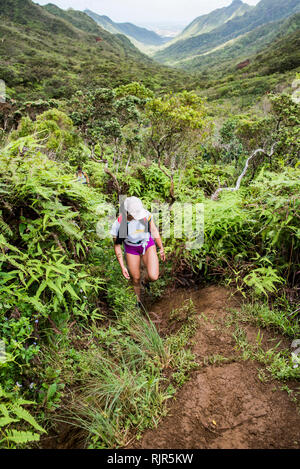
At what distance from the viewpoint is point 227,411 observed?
6.68 ft

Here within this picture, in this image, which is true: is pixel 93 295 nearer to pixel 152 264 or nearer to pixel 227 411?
pixel 152 264

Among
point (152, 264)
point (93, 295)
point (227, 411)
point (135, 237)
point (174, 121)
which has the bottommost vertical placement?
point (227, 411)

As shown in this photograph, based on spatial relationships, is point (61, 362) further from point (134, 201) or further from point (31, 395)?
point (134, 201)

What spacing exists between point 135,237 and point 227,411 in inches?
83.8

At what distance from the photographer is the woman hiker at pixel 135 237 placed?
11.0ft

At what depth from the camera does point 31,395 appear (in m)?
2.19

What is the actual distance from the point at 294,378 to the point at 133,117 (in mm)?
7027

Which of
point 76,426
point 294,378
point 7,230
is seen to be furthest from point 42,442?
point 294,378

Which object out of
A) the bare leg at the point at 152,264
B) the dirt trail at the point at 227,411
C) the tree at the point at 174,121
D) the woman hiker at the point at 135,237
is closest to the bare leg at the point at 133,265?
the woman hiker at the point at 135,237

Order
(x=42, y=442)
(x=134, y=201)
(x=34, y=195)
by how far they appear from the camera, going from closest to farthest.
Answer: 1. (x=42, y=442)
2. (x=34, y=195)
3. (x=134, y=201)

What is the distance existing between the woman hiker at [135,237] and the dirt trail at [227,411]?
1291 millimetres

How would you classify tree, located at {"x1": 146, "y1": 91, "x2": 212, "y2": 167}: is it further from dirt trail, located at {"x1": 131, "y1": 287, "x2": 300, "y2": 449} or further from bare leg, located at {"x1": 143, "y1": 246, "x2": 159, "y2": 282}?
dirt trail, located at {"x1": 131, "y1": 287, "x2": 300, "y2": 449}

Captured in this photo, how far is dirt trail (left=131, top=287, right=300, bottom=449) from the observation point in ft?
6.03

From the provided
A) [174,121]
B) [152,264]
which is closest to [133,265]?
[152,264]
